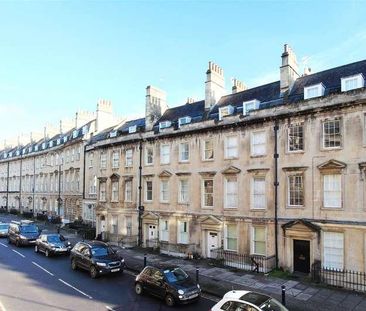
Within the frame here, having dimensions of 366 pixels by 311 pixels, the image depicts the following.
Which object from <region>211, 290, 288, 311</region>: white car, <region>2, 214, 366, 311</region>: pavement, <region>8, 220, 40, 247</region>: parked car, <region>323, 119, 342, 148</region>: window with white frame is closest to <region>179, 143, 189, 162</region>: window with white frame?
<region>2, 214, 366, 311</region>: pavement

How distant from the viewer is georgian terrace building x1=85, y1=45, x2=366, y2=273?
18.7m

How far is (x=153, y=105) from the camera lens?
33.0m

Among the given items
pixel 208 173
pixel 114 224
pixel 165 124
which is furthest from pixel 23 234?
pixel 208 173

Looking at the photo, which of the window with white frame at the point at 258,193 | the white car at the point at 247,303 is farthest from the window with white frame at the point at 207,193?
the white car at the point at 247,303

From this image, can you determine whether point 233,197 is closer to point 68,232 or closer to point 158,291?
point 158,291

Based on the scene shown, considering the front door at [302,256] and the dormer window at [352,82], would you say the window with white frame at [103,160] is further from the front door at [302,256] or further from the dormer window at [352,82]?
the dormer window at [352,82]

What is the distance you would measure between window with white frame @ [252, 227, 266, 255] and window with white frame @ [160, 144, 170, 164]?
9.97 meters

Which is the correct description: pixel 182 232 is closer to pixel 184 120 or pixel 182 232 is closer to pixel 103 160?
pixel 184 120

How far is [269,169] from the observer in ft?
71.4

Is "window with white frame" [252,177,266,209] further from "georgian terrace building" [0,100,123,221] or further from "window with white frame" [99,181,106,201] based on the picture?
"georgian terrace building" [0,100,123,221]

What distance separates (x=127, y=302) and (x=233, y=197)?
37.4 ft

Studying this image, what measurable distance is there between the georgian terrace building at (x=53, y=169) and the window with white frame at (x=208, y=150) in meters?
22.4

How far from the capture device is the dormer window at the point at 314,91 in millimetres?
20609

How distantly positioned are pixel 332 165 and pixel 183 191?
39.7 feet
